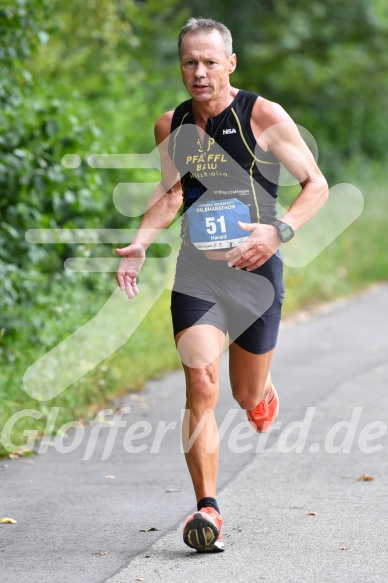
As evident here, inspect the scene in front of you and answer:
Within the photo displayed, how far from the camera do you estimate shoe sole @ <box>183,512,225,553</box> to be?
5254 mm

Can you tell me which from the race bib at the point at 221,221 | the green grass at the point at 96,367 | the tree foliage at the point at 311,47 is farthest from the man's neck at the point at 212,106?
the tree foliage at the point at 311,47

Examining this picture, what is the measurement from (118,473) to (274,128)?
2623 mm

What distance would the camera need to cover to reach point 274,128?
218 inches

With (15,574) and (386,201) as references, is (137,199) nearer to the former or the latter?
(15,574)

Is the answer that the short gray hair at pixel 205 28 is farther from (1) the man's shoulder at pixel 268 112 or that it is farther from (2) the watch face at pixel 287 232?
(2) the watch face at pixel 287 232

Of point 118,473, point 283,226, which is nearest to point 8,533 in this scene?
point 118,473

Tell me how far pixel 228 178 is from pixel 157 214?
56 cm

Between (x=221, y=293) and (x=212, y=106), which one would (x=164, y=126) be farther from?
(x=221, y=293)

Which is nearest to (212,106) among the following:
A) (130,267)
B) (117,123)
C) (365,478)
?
(130,267)

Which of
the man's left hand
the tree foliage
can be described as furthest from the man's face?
the tree foliage

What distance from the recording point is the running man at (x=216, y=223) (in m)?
5.45

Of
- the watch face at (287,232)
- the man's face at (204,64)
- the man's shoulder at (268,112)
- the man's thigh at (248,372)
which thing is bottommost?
the man's thigh at (248,372)

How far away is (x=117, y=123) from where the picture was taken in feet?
53.9

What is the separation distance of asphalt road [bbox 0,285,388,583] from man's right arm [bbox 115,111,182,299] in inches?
47.1
